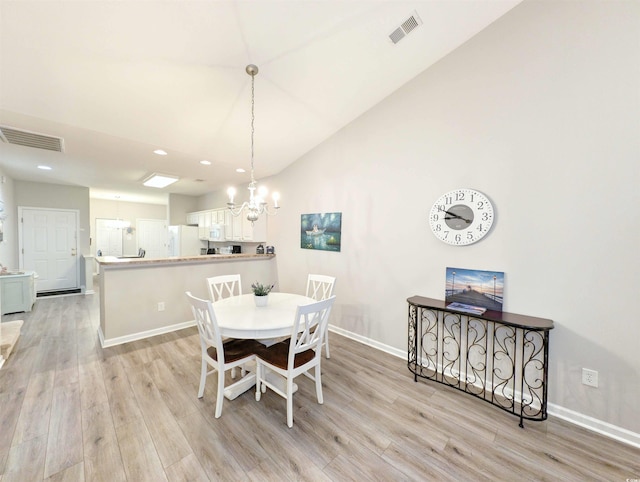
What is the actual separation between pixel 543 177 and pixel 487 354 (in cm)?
167

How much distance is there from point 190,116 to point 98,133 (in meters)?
1.07

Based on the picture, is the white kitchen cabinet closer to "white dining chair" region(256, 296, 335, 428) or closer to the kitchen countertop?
the kitchen countertop

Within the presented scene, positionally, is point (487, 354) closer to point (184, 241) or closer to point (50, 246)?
point (184, 241)

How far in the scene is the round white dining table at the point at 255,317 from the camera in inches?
79.5

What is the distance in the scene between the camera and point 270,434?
1.90m

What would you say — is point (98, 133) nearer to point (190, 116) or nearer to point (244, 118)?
point (190, 116)

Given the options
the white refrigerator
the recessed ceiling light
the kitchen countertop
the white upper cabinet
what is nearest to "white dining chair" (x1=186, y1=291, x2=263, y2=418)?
the kitchen countertop

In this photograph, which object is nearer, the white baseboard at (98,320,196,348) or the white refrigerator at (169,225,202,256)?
the white baseboard at (98,320,196,348)

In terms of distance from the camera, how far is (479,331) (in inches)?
98.8

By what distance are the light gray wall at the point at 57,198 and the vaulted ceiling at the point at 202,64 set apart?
2771 mm

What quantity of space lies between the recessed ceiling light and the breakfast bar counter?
1866 mm

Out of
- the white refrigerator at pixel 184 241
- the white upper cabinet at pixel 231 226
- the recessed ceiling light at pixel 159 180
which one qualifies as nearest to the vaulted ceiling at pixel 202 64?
the recessed ceiling light at pixel 159 180

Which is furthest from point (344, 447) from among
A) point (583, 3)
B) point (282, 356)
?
point (583, 3)

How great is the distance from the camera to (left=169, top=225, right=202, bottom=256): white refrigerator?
20.9ft
